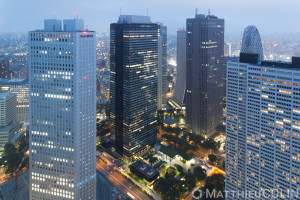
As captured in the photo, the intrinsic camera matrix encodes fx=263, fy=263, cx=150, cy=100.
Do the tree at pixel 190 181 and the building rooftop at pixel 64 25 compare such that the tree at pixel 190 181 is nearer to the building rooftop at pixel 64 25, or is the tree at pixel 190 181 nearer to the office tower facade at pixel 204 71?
the office tower facade at pixel 204 71

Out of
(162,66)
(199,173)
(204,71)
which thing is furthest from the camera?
(162,66)

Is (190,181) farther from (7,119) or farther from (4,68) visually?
(4,68)

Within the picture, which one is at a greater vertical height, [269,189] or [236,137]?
[236,137]

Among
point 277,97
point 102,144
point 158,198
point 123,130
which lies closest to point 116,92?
point 123,130

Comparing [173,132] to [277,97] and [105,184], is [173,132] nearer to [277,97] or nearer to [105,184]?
[105,184]

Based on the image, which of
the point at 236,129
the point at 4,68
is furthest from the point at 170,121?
the point at 4,68

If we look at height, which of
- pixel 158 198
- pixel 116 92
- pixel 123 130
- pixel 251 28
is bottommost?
pixel 158 198

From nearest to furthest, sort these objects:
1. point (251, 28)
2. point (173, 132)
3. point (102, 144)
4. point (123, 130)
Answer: point (251, 28) → point (123, 130) → point (102, 144) → point (173, 132)
